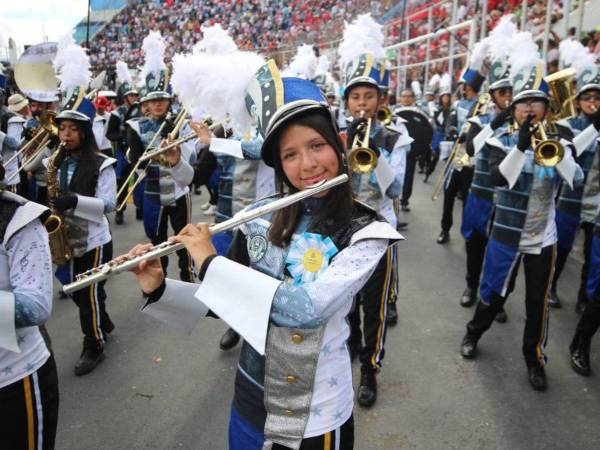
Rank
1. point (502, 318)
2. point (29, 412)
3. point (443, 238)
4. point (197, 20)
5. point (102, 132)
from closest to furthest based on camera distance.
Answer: point (29, 412) → point (502, 318) → point (443, 238) → point (102, 132) → point (197, 20)

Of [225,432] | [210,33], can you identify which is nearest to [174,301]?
[225,432]

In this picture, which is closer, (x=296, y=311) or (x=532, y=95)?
(x=296, y=311)

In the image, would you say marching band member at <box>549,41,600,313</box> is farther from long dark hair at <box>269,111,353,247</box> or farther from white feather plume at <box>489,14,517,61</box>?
long dark hair at <box>269,111,353,247</box>

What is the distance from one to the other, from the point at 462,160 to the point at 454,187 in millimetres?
461

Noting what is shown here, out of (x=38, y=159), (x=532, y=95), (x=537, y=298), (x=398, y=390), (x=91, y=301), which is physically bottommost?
(x=398, y=390)

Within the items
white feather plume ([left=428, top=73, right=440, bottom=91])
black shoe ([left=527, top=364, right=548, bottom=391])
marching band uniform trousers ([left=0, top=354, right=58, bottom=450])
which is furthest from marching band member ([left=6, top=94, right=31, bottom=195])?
white feather plume ([left=428, top=73, right=440, bottom=91])

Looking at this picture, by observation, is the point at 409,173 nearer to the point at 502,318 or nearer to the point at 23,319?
the point at 502,318

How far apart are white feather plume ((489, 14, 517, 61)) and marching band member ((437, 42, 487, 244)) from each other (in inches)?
27.6

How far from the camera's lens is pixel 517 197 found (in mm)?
3508

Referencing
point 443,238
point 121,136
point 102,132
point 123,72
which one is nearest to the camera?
point 443,238

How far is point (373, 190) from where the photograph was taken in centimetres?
372

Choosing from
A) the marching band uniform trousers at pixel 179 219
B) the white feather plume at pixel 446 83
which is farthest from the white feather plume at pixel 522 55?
the white feather plume at pixel 446 83

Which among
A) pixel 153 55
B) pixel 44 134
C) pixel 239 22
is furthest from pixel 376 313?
pixel 239 22

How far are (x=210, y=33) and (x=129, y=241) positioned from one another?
406cm
